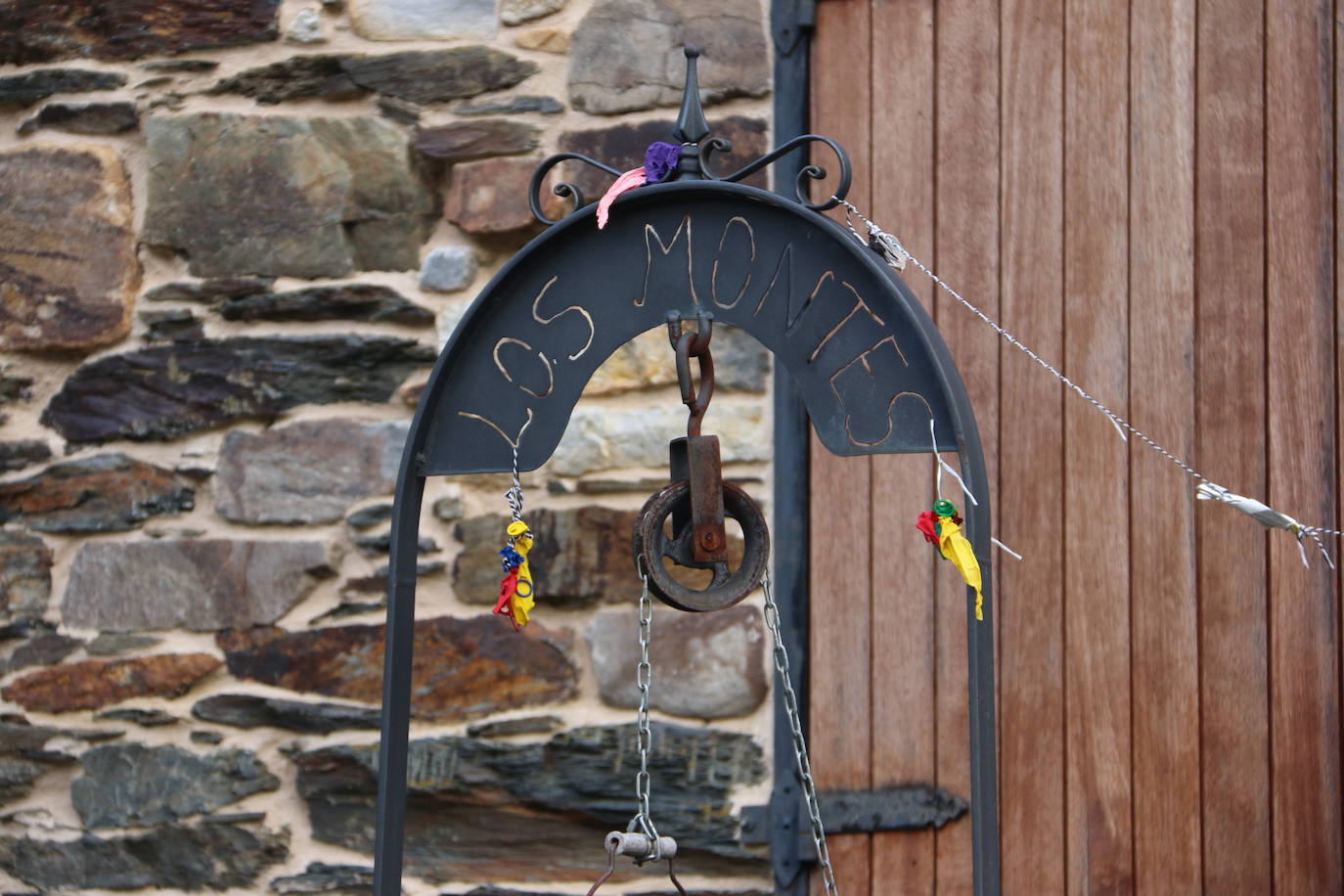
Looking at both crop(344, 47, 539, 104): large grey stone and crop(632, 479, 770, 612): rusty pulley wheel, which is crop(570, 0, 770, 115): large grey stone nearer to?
crop(344, 47, 539, 104): large grey stone

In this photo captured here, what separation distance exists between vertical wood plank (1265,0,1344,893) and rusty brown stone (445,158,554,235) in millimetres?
1142

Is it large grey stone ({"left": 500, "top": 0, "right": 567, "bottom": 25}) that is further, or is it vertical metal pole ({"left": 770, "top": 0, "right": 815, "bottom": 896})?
large grey stone ({"left": 500, "top": 0, "right": 567, "bottom": 25})

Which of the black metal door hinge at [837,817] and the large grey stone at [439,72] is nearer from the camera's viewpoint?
the black metal door hinge at [837,817]

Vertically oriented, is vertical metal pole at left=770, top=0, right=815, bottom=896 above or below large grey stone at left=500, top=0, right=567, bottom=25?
below

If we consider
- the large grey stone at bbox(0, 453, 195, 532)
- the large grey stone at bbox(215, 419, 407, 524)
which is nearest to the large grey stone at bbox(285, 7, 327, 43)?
the large grey stone at bbox(215, 419, 407, 524)

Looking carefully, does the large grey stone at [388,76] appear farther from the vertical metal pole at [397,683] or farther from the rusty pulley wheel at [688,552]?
the rusty pulley wheel at [688,552]

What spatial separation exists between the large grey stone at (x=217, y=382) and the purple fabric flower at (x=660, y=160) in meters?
0.77

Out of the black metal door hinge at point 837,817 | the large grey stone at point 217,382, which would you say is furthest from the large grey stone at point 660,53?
the black metal door hinge at point 837,817

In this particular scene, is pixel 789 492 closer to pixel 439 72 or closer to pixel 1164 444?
pixel 1164 444

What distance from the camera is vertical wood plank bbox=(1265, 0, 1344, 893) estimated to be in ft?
6.48

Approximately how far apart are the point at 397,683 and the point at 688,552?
39cm

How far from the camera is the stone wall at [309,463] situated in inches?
84.4

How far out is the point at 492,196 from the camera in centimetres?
221

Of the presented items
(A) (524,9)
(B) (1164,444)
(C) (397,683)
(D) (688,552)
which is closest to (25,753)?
(C) (397,683)
